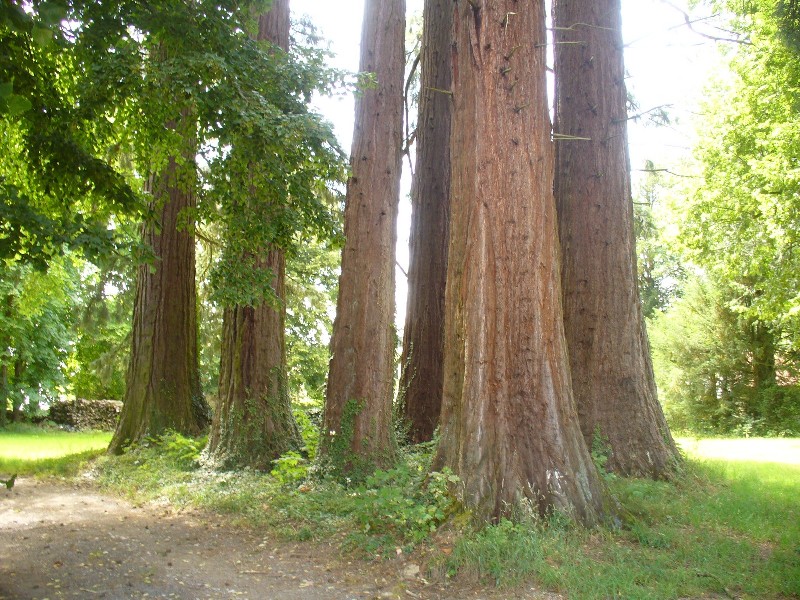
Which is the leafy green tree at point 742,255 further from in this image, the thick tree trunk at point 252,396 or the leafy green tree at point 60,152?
the leafy green tree at point 60,152

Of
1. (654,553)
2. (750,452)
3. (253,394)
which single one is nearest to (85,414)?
(253,394)

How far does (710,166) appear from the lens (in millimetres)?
21406

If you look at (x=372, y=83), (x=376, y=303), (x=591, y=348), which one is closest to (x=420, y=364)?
(x=376, y=303)

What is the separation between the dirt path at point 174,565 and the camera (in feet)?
17.5

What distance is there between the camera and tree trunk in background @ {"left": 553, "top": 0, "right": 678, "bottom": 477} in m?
9.15

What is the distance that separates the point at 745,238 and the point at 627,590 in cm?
1833

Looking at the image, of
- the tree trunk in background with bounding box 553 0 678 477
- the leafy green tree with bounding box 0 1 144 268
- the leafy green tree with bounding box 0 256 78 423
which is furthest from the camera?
the leafy green tree with bounding box 0 256 78 423

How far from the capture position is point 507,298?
6.65 meters

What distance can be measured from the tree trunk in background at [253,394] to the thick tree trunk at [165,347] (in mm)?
2471

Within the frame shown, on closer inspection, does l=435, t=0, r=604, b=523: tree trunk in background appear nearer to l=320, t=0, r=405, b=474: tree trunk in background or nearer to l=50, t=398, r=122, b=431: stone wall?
l=320, t=0, r=405, b=474: tree trunk in background

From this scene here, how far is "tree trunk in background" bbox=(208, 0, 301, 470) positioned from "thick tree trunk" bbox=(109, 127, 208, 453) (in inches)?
97.3

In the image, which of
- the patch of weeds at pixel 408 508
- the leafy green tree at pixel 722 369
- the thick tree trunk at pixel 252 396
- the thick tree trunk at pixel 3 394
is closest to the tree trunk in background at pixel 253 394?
the thick tree trunk at pixel 252 396

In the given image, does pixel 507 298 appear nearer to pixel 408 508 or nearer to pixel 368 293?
pixel 408 508

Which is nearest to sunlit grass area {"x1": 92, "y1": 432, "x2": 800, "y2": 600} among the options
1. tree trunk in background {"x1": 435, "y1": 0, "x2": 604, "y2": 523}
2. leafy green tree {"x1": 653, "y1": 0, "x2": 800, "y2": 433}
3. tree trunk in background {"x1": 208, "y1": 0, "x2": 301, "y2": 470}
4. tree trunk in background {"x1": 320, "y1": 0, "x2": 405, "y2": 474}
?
tree trunk in background {"x1": 435, "y1": 0, "x2": 604, "y2": 523}
